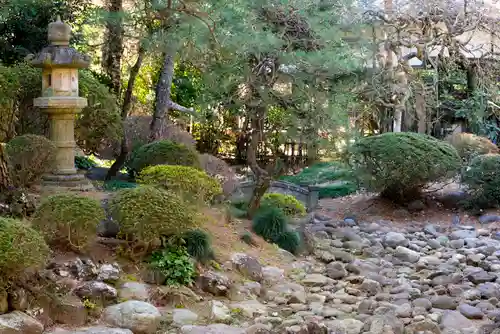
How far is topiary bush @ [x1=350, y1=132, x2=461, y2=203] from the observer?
10.3 m

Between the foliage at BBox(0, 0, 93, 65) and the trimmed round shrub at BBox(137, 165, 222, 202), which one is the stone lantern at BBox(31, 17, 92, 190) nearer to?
the trimmed round shrub at BBox(137, 165, 222, 202)

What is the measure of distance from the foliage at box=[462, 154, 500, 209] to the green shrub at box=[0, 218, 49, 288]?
24.8 feet

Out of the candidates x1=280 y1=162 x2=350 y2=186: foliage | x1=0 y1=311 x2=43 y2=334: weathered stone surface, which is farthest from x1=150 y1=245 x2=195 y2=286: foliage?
x1=280 y1=162 x2=350 y2=186: foliage

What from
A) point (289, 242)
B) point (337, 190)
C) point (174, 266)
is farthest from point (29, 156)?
point (337, 190)

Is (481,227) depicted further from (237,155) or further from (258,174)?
(237,155)

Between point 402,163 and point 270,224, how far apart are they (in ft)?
10.5

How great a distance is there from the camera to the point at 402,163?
33.7ft

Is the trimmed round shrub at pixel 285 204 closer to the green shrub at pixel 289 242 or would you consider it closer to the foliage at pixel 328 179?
the green shrub at pixel 289 242

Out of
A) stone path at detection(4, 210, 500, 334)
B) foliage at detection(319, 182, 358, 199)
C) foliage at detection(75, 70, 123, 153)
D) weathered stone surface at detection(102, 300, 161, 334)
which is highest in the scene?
foliage at detection(75, 70, 123, 153)

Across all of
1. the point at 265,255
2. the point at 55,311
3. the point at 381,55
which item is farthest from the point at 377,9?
the point at 55,311

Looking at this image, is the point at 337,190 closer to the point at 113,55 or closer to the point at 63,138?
the point at 113,55

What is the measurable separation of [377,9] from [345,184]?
10.6ft

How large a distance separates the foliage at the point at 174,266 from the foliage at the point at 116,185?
2.86 meters

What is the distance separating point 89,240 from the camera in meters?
5.65
